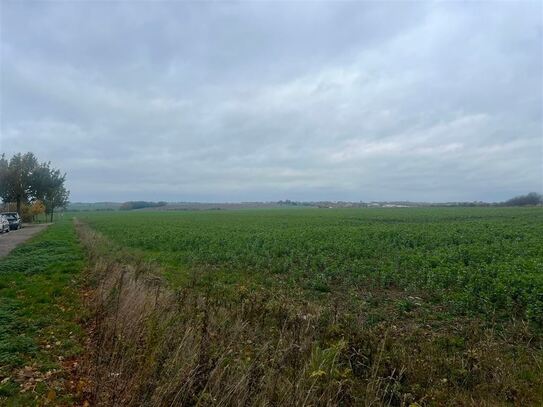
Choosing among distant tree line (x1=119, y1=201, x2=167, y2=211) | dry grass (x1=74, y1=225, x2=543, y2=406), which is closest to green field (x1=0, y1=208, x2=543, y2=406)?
dry grass (x1=74, y1=225, x2=543, y2=406)

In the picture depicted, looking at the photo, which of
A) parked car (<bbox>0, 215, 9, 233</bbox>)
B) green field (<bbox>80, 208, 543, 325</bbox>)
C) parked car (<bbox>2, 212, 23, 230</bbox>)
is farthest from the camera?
parked car (<bbox>2, 212, 23, 230</bbox>)

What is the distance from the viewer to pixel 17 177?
154 ft

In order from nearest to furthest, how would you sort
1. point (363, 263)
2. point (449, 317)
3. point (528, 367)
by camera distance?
point (528, 367) → point (449, 317) → point (363, 263)

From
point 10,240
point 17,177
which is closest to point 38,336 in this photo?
point 10,240

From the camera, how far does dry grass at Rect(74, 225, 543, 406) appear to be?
4113mm

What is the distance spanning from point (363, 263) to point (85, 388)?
1044 cm

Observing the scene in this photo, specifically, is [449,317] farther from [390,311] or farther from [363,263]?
[363,263]

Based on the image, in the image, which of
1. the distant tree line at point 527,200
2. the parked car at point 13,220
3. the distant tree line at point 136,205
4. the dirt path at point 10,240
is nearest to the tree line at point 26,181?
the parked car at point 13,220

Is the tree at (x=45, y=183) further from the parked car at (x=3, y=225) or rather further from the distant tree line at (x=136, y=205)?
the distant tree line at (x=136, y=205)

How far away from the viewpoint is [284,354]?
4.75 metres

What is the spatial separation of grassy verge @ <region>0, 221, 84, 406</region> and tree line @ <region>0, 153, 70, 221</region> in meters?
42.4

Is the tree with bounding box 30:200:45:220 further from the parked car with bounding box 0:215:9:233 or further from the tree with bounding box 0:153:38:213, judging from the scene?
the parked car with bounding box 0:215:9:233

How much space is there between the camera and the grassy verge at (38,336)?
14.6 feet

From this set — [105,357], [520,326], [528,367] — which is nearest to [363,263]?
[520,326]
